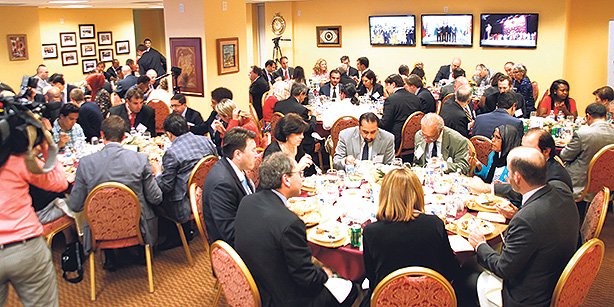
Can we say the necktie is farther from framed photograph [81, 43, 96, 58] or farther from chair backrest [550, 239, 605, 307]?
framed photograph [81, 43, 96, 58]

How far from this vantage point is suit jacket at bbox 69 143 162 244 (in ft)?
14.5

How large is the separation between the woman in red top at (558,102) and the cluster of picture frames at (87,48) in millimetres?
12722

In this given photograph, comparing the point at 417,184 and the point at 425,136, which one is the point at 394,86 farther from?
the point at 417,184

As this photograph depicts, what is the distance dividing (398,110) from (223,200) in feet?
13.9

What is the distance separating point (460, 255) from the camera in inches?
138

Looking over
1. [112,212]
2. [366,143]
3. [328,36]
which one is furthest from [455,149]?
[328,36]

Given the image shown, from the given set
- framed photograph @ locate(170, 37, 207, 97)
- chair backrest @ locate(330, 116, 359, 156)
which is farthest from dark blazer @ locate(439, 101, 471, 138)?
framed photograph @ locate(170, 37, 207, 97)

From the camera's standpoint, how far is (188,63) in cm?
936

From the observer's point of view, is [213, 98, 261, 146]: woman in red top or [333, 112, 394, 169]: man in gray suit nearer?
[333, 112, 394, 169]: man in gray suit

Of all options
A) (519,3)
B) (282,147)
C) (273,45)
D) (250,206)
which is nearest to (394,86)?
(282,147)

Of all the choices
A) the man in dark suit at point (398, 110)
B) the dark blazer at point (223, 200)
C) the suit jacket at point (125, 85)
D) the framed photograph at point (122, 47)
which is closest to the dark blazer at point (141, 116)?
the man in dark suit at point (398, 110)

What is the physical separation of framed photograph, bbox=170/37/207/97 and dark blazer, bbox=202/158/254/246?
5.76 meters

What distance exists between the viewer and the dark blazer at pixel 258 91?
9875 millimetres

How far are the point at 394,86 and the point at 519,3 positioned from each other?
4.76 m
